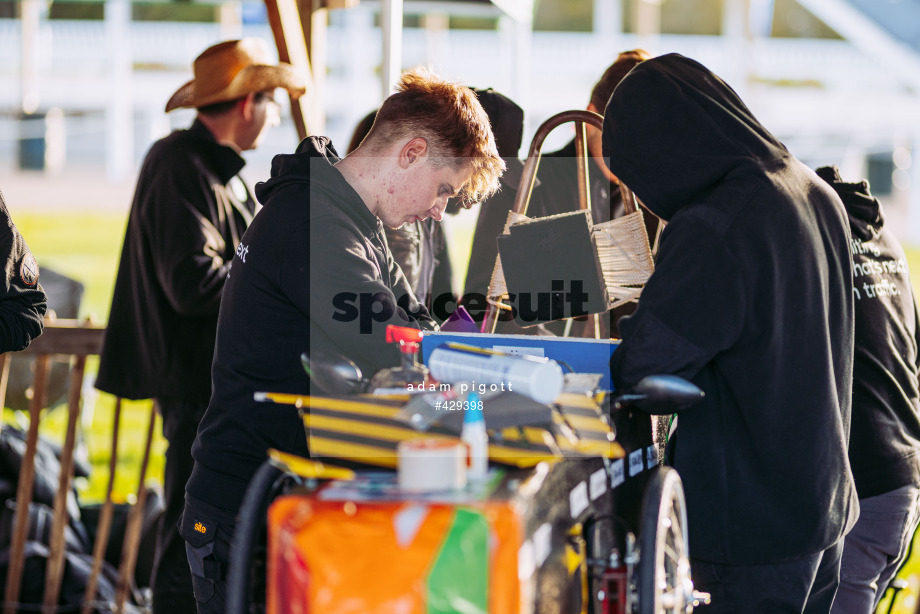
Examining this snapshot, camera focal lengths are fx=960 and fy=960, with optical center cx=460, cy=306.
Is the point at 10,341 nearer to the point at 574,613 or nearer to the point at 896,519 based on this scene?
the point at 574,613

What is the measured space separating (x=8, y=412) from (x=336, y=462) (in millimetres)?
3836

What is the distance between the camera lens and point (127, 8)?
20.0 meters

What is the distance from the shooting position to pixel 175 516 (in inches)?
125

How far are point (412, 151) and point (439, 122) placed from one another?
0.28 ft

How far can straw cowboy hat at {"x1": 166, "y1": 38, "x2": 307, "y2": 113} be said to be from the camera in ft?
11.0

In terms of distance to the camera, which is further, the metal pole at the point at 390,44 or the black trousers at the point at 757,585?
the metal pole at the point at 390,44

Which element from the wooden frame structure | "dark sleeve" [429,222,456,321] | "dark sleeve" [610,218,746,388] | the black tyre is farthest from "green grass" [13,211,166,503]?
"dark sleeve" [610,218,746,388]

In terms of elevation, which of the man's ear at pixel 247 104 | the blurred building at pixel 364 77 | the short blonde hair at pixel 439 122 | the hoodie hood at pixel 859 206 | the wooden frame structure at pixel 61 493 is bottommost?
the wooden frame structure at pixel 61 493

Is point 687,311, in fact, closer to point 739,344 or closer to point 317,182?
point 739,344

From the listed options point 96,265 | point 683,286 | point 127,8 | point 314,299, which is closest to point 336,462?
point 314,299

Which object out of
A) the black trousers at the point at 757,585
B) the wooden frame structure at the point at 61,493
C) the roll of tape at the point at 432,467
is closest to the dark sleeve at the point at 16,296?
the wooden frame structure at the point at 61,493

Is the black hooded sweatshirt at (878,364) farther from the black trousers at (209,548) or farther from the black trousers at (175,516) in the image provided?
the black trousers at (175,516)

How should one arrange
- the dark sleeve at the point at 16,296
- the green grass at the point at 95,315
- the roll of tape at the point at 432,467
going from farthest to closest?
the green grass at the point at 95,315
the dark sleeve at the point at 16,296
the roll of tape at the point at 432,467

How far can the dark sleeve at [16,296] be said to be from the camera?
2.29 meters
